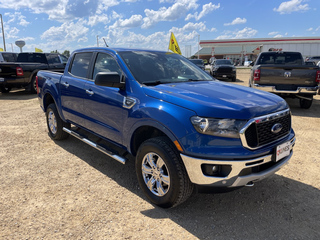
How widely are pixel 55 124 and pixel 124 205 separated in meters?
2.83

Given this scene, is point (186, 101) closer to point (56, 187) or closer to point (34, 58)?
point (56, 187)

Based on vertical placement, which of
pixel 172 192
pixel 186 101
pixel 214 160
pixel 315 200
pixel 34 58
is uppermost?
pixel 34 58

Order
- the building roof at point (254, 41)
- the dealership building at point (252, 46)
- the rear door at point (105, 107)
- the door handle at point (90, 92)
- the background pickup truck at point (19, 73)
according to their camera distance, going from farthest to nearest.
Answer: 1. the building roof at point (254, 41)
2. the dealership building at point (252, 46)
3. the background pickup truck at point (19, 73)
4. the door handle at point (90, 92)
5. the rear door at point (105, 107)

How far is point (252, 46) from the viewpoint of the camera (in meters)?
63.6

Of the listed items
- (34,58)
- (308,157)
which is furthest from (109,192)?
(34,58)

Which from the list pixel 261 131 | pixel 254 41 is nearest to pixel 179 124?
pixel 261 131

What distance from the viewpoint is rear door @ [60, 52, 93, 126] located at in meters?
4.07

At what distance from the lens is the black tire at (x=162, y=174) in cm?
256

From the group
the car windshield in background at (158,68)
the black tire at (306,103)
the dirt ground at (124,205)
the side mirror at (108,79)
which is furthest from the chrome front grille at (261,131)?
the black tire at (306,103)

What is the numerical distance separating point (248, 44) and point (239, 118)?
205ft

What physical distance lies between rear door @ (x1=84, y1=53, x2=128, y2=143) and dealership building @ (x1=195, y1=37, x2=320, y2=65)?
50972 mm

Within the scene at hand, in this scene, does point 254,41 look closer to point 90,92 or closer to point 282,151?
point 90,92

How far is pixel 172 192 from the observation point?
8.70ft

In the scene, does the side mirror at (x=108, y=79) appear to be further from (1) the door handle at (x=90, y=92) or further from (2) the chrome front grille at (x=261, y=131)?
(2) the chrome front grille at (x=261, y=131)
